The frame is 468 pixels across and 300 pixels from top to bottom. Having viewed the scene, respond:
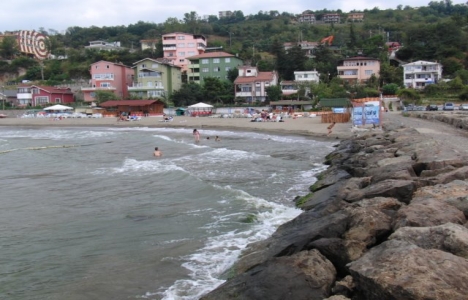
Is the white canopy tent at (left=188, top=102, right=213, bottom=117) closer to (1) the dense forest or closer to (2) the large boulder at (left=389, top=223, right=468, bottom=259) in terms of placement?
(1) the dense forest

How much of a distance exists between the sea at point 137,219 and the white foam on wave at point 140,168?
2.2 inches

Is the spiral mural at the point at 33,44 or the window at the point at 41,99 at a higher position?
the spiral mural at the point at 33,44

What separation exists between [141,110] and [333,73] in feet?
112

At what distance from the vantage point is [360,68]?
7444 cm

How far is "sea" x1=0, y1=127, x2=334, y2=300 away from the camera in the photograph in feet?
27.3

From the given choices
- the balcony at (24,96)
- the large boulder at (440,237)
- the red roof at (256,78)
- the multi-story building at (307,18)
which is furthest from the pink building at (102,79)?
the multi-story building at (307,18)

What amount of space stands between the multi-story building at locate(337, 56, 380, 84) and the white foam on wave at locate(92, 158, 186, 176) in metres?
56.6

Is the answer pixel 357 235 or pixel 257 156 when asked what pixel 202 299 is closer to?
pixel 357 235

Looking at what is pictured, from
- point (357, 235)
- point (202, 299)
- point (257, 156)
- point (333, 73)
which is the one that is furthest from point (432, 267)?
point (333, 73)

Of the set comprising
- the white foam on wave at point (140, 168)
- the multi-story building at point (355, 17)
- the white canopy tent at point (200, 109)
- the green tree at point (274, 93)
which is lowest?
the white foam on wave at point (140, 168)

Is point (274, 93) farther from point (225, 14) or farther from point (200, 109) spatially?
point (225, 14)

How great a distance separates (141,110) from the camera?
218ft

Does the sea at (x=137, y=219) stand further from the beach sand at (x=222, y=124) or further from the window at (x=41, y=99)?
the window at (x=41, y=99)

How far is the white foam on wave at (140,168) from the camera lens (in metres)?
20.6
